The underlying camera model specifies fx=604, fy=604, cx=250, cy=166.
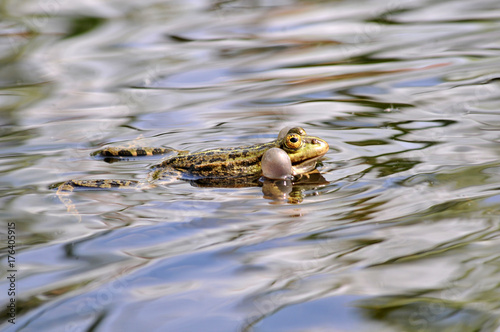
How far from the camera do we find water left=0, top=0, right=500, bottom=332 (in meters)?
3.72

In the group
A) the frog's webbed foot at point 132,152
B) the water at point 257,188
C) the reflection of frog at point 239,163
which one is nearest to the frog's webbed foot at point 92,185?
the reflection of frog at point 239,163

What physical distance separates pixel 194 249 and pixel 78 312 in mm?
978

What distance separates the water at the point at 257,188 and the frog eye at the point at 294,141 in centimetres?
38

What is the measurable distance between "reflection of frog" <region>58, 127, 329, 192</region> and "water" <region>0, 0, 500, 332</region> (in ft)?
0.80

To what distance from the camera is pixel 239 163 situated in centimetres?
624

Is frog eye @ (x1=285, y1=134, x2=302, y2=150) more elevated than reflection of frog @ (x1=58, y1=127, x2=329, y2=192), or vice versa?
frog eye @ (x1=285, y1=134, x2=302, y2=150)

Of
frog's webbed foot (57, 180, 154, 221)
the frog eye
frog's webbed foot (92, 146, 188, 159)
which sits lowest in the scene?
frog's webbed foot (57, 180, 154, 221)

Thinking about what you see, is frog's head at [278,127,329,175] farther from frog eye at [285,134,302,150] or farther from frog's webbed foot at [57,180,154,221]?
frog's webbed foot at [57,180,154,221]

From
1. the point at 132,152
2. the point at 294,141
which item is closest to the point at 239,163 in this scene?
the point at 294,141

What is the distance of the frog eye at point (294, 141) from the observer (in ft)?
20.0

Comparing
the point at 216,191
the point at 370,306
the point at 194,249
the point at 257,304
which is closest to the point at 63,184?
the point at 216,191

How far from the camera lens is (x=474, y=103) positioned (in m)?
7.41

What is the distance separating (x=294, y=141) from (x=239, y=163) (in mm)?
616

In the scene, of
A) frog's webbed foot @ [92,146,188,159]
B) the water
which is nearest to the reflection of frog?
the water
